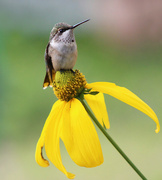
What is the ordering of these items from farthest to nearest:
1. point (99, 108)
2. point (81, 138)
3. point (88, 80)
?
point (88, 80)
point (99, 108)
point (81, 138)

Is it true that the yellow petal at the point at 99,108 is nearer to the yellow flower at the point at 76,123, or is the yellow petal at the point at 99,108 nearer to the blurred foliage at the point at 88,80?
the yellow flower at the point at 76,123

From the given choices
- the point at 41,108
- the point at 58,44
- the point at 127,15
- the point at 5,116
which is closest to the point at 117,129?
the point at 41,108

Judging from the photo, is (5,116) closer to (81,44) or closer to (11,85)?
(11,85)

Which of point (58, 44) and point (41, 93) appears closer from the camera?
point (58, 44)

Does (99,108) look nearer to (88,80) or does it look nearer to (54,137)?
(54,137)

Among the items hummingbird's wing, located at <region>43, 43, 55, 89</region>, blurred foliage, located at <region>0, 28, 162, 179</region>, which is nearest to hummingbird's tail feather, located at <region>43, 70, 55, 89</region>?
hummingbird's wing, located at <region>43, 43, 55, 89</region>

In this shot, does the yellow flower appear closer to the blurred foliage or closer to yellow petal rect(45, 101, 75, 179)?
yellow petal rect(45, 101, 75, 179)

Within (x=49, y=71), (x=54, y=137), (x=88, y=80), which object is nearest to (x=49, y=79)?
(x=49, y=71)
